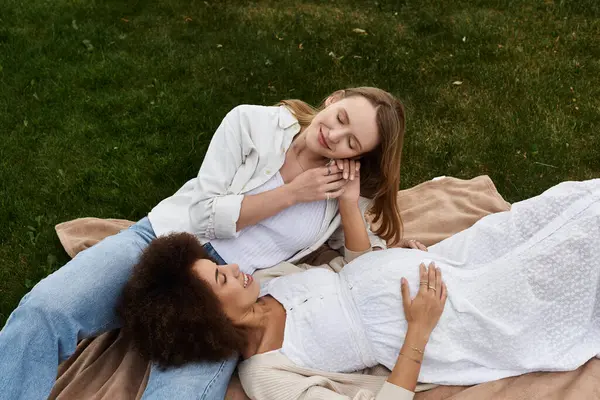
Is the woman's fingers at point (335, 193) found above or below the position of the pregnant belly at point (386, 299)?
above

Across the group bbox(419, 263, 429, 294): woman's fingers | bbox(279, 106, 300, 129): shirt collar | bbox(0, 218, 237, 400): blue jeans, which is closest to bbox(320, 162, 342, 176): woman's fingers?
bbox(279, 106, 300, 129): shirt collar

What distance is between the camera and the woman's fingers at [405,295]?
336cm

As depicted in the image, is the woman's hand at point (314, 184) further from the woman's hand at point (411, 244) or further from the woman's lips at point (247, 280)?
the woman's hand at point (411, 244)

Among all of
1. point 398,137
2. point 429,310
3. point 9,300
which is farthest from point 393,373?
point 9,300

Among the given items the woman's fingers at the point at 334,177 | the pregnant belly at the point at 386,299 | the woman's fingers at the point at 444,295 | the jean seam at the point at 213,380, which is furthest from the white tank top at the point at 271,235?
the woman's fingers at the point at 444,295

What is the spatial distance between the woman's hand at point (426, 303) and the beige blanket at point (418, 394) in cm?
49

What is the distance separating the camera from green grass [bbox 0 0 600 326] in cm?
537

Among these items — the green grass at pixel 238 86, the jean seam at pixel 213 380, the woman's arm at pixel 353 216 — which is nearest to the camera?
the jean seam at pixel 213 380

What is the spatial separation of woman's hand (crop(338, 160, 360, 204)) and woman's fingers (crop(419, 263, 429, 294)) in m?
0.60

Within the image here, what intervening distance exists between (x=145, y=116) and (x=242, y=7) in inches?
98.2

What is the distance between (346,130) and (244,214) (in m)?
0.79

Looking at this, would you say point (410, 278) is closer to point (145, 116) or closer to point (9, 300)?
point (9, 300)

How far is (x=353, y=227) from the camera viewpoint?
3.82 m

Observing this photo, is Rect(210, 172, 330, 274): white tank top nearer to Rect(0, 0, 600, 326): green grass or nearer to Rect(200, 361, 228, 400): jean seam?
Rect(200, 361, 228, 400): jean seam
